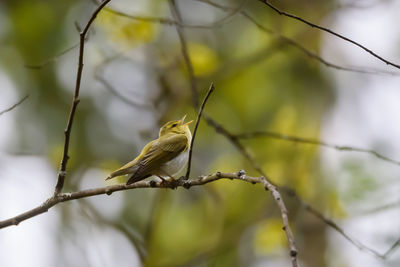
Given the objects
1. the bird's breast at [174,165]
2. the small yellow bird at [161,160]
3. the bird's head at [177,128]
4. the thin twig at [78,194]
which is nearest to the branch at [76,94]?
the thin twig at [78,194]

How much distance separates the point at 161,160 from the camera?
411 centimetres

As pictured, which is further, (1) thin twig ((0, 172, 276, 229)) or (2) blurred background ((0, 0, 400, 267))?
(2) blurred background ((0, 0, 400, 267))

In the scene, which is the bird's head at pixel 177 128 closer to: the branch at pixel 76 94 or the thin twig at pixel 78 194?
the thin twig at pixel 78 194

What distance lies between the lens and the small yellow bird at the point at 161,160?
384 centimetres

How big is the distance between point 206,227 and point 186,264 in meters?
1.44

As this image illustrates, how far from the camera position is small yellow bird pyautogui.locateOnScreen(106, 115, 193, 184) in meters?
3.84

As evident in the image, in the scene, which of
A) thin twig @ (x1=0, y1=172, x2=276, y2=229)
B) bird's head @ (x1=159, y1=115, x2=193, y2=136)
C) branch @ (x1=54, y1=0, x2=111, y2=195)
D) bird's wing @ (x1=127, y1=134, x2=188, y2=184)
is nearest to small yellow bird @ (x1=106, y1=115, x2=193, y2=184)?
bird's wing @ (x1=127, y1=134, x2=188, y2=184)

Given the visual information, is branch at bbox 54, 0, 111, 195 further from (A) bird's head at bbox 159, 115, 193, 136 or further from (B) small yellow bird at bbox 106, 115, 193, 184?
(A) bird's head at bbox 159, 115, 193, 136

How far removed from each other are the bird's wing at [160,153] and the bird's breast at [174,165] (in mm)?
29

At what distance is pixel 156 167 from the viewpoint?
3.99 metres

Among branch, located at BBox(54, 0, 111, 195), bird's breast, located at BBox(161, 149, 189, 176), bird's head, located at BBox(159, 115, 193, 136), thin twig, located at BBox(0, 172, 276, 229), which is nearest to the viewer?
branch, located at BBox(54, 0, 111, 195)

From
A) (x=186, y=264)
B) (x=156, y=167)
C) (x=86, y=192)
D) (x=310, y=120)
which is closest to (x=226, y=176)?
(x=86, y=192)

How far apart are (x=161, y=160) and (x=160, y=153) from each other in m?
0.10

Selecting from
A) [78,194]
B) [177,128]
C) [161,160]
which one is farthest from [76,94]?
[177,128]
